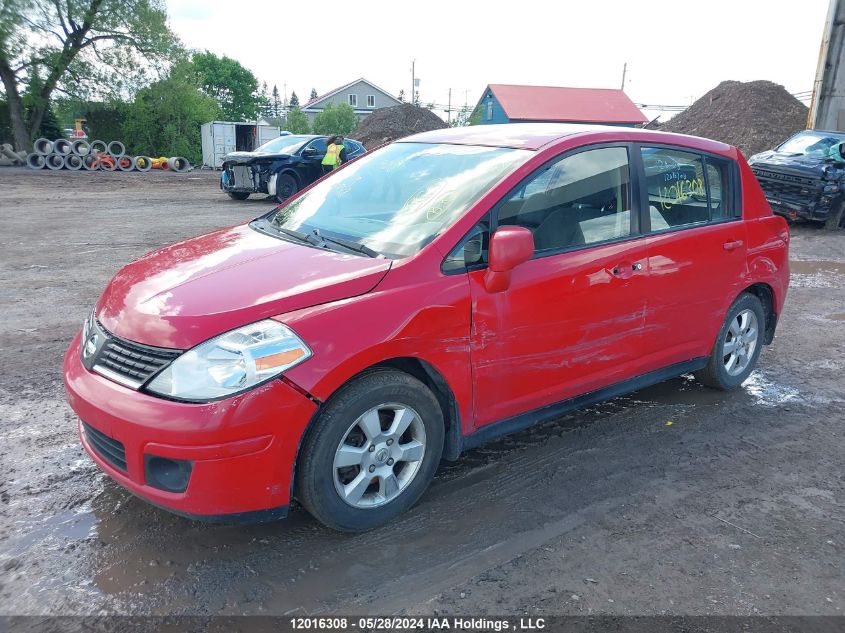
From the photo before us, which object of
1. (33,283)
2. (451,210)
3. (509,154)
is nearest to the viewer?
(451,210)

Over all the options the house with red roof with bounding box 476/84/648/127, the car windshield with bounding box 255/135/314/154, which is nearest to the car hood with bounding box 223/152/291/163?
the car windshield with bounding box 255/135/314/154

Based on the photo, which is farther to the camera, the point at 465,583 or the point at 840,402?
the point at 840,402

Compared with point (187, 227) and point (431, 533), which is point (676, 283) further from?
point (187, 227)

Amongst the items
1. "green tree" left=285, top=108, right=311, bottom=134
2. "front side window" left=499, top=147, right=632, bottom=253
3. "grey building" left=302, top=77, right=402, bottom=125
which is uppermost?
"grey building" left=302, top=77, right=402, bottom=125

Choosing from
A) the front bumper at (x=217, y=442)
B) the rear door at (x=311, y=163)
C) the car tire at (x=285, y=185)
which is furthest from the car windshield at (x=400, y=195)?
the rear door at (x=311, y=163)

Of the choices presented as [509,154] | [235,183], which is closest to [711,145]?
[509,154]

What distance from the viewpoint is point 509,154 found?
359cm

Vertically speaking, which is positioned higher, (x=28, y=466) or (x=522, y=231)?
(x=522, y=231)

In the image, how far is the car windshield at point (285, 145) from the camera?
16.9m

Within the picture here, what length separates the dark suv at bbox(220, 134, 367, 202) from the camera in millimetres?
16422

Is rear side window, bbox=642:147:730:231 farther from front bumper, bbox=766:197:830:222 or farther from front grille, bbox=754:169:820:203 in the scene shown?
front bumper, bbox=766:197:830:222

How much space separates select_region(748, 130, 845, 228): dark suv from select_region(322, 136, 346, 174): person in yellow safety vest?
367 inches

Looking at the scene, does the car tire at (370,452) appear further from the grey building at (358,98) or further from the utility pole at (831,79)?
the grey building at (358,98)

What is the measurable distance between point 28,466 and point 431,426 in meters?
2.16
